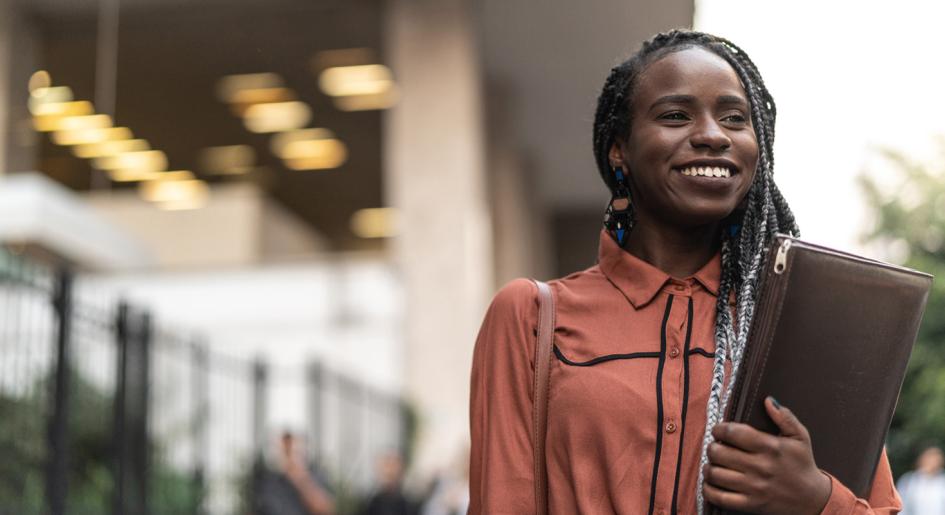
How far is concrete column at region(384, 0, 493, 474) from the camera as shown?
65.4 feet

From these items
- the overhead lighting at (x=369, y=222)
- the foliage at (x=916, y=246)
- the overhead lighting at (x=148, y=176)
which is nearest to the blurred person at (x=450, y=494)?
the foliage at (x=916, y=246)

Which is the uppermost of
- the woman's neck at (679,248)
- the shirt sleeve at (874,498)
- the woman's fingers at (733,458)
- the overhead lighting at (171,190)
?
the woman's neck at (679,248)

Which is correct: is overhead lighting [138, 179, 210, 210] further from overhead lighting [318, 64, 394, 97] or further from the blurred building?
overhead lighting [318, 64, 394, 97]

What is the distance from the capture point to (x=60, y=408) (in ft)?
27.0

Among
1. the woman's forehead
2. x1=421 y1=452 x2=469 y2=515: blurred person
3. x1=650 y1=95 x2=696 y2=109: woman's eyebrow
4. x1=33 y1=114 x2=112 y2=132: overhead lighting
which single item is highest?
x1=33 y1=114 x2=112 y2=132: overhead lighting

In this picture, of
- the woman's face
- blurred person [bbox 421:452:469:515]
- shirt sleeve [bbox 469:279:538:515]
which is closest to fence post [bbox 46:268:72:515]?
blurred person [bbox 421:452:469:515]

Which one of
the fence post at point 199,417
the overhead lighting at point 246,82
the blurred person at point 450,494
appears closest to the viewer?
the fence post at point 199,417

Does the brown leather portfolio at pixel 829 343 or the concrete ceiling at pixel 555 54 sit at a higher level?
the concrete ceiling at pixel 555 54

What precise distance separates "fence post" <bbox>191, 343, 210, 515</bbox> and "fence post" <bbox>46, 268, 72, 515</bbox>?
3022 millimetres

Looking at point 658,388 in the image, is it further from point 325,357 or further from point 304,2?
point 304,2

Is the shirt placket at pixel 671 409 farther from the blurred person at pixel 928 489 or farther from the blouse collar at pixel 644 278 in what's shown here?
the blurred person at pixel 928 489

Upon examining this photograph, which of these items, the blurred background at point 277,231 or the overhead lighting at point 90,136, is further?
the overhead lighting at point 90,136

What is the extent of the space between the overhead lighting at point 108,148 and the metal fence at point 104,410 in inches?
520

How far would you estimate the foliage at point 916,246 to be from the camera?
2475 centimetres
